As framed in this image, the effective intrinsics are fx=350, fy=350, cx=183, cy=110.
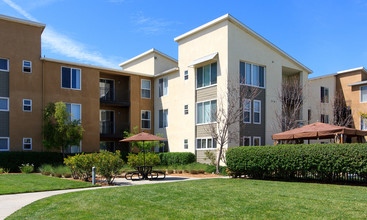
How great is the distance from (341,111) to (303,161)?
18.6 meters

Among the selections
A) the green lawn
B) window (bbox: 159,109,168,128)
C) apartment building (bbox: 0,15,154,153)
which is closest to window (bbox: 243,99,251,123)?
window (bbox: 159,109,168,128)

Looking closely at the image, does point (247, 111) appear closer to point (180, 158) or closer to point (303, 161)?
point (180, 158)

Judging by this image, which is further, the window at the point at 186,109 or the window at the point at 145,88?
the window at the point at 145,88

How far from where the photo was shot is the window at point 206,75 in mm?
25234

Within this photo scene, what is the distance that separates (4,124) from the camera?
24.0m

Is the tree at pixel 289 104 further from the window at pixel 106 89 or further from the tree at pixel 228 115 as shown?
the window at pixel 106 89

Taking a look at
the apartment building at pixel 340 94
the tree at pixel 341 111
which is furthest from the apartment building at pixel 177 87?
the tree at pixel 341 111

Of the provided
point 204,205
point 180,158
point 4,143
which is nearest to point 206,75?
point 180,158

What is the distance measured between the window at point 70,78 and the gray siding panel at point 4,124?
14.9 feet

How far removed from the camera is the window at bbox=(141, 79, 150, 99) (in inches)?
1223

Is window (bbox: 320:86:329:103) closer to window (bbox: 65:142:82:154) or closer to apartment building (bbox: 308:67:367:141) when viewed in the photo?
apartment building (bbox: 308:67:367:141)

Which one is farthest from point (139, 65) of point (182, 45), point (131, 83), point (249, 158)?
point (249, 158)

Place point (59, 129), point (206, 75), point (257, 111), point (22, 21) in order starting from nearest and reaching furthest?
point (59, 129), point (22, 21), point (257, 111), point (206, 75)

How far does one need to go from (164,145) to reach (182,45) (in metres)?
8.50
